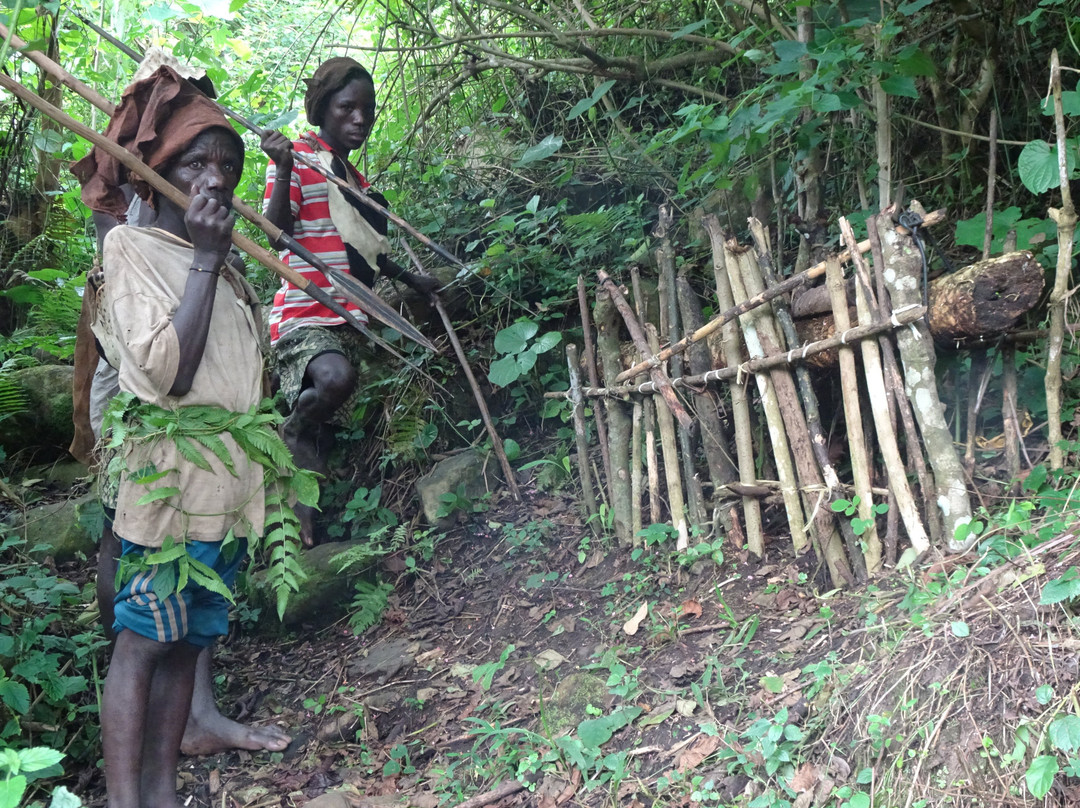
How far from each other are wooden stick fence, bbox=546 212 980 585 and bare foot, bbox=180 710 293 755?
158cm

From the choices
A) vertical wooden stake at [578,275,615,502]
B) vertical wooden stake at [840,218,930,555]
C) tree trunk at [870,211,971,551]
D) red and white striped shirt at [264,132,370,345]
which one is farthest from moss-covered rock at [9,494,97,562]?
tree trunk at [870,211,971,551]

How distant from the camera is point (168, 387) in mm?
2068

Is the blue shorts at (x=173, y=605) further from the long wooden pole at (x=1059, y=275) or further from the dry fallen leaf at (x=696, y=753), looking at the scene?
the long wooden pole at (x=1059, y=275)

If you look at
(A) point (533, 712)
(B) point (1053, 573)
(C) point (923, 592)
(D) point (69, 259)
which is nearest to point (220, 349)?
(A) point (533, 712)

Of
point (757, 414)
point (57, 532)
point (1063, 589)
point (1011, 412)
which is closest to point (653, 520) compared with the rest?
point (757, 414)

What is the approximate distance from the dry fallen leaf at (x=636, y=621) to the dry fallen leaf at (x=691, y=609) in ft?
0.44

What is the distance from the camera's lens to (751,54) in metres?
2.93

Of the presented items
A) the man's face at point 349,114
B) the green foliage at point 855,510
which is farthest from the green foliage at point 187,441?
the man's face at point 349,114

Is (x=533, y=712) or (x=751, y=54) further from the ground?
(x=751, y=54)

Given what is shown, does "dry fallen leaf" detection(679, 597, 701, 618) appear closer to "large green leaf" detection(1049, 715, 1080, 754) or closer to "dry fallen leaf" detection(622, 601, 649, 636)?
"dry fallen leaf" detection(622, 601, 649, 636)

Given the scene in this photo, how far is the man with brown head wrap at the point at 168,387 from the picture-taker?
2.07 metres

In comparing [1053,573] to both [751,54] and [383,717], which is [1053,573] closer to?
[751,54]

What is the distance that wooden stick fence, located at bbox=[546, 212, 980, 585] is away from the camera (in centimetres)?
247

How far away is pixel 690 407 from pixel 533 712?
1.30m
